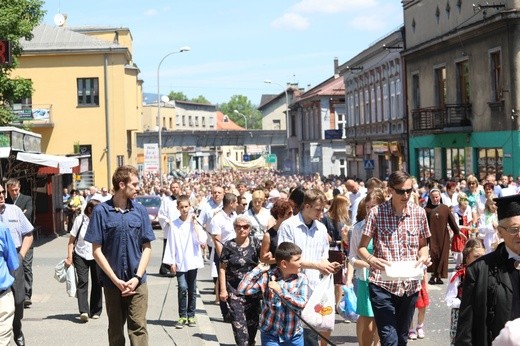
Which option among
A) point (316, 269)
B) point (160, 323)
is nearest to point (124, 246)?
point (316, 269)

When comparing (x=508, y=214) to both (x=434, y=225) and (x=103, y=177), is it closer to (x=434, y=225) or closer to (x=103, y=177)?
(x=434, y=225)

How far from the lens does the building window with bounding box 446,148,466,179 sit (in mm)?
41938

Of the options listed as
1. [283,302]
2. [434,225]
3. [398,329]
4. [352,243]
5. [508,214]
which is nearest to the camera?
[508,214]

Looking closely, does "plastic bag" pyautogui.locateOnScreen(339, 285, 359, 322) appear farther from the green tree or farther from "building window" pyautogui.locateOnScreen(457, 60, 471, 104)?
"building window" pyautogui.locateOnScreen(457, 60, 471, 104)

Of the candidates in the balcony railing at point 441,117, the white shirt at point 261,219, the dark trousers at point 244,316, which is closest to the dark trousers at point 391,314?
the dark trousers at point 244,316

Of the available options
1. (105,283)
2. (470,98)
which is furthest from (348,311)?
(470,98)

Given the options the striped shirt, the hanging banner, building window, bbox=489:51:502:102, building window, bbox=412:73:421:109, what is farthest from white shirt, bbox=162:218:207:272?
the hanging banner

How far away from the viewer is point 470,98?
40625mm

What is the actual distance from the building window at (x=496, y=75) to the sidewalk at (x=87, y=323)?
19927 millimetres

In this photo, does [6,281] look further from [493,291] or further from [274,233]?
[493,291]

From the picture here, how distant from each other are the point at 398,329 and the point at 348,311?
2313mm

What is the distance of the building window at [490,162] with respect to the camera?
123 ft

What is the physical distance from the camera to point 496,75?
123 feet

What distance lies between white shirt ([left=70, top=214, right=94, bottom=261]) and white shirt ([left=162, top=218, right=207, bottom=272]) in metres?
1.16
